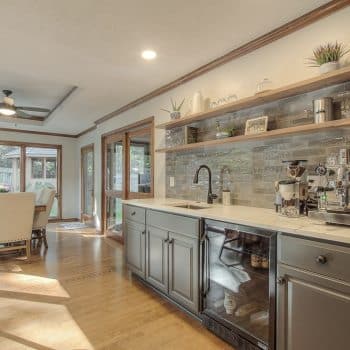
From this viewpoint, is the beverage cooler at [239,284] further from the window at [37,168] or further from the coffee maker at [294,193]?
the window at [37,168]

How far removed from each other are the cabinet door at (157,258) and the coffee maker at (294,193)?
3.59ft

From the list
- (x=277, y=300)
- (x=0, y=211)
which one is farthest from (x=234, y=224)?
(x=0, y=211)

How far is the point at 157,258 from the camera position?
2.62 metres

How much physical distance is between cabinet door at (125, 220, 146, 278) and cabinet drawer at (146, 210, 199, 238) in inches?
9.7

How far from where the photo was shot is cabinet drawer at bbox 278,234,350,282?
128 centimetres

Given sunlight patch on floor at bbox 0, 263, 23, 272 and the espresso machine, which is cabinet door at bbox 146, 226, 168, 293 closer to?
the espresso machine

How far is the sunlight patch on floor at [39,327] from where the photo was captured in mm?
1923

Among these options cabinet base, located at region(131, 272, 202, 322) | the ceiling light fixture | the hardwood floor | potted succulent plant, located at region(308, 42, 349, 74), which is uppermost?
the ceiling light fixture

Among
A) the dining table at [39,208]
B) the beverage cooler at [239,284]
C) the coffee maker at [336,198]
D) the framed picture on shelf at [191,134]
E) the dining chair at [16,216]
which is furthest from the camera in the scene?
the dining table at [39,208]

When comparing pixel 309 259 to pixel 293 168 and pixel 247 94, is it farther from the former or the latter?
pixel 247 94

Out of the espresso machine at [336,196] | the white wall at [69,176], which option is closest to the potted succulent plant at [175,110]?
the espresso machine at [336,196]

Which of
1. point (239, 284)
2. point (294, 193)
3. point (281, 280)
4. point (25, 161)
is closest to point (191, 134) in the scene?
point (294, 193)

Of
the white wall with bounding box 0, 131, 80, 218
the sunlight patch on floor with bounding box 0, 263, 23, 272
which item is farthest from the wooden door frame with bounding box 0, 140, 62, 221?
the sunlight patch on floor with bounding box 0, 263, 23, 272

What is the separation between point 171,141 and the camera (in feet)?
11.7
